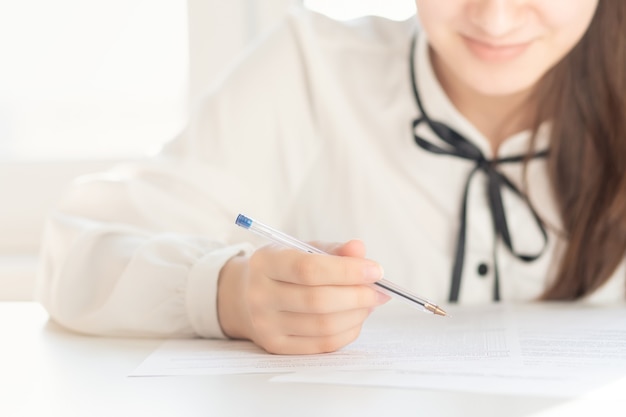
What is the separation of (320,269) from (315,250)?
0.10 ft

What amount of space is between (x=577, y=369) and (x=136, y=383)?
1.12ft

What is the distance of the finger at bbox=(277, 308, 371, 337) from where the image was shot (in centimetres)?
84

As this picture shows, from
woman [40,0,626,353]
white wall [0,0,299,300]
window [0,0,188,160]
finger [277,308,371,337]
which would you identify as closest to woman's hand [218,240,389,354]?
finger [277,308,371,337]

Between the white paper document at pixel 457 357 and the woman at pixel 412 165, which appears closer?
the white paper document at pixel 457 357

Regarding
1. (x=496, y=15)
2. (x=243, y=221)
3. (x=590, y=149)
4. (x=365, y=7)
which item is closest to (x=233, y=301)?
(x=243, y=221)

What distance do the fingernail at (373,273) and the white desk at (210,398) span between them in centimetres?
12

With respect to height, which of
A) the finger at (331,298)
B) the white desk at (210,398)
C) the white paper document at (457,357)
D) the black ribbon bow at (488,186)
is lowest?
the white desk at (210,398)

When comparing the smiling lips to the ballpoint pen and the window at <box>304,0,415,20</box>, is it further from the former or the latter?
the window at <box>304,0,415,20</box>

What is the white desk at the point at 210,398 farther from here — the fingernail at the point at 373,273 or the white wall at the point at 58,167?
the white wall at the point at 58,167

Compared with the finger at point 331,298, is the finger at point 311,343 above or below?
below

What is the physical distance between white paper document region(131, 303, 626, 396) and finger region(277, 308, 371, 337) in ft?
0.07

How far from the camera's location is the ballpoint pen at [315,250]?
79 centimetres

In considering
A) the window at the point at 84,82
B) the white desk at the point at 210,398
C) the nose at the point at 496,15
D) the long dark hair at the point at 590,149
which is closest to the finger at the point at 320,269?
the white desk at the point at 210,398

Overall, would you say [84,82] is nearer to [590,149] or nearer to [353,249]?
[590,149]
